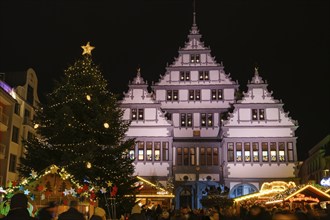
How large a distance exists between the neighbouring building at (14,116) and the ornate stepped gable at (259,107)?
59.5ft

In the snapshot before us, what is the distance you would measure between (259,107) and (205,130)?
577cm

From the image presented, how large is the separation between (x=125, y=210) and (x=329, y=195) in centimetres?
924

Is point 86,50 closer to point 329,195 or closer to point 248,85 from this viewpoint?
point 329,195

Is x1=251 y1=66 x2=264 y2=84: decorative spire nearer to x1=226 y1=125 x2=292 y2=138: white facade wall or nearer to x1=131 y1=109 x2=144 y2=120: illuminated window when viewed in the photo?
x1=226 y1=125 x2=292 y2=138: white facade wall

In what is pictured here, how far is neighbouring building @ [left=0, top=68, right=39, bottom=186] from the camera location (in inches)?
1291

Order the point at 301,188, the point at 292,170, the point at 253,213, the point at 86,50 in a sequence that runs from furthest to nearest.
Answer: the point at 292,170 → the point at 86,50 → the point at 301,188 → the point at 253,213

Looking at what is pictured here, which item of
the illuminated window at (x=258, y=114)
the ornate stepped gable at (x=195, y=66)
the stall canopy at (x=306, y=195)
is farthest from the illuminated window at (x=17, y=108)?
the stall canopy at (x=306, y=195)

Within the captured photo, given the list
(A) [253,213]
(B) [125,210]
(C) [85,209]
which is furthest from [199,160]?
(A) [253,213]

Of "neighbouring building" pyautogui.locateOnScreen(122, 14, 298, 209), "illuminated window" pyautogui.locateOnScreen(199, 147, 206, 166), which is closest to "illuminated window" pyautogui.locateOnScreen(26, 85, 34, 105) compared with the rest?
"neighbouring building" pyautogui.locateOnScreen(122, 14, 298, 209)

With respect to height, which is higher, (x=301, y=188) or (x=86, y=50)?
(x=86, y=50)

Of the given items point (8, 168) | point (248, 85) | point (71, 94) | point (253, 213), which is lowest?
point (253, 213)

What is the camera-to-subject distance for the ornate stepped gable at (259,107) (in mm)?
41844

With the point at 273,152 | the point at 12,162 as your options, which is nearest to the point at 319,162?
the point at 273,152

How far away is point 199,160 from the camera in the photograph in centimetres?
4291
